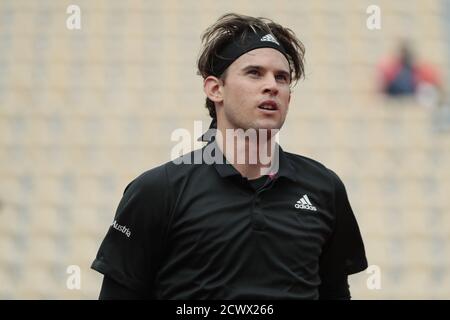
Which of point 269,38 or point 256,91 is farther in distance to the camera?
point 269,38

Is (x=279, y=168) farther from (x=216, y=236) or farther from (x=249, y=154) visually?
(x=216, y=236)

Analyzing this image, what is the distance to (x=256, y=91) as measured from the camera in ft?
5.95

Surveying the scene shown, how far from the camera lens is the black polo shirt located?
65.5 inches

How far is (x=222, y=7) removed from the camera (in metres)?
4.88

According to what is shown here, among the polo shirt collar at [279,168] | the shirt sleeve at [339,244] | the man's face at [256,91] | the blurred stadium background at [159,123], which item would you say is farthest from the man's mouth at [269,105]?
the blurred stadium background at [159,123]

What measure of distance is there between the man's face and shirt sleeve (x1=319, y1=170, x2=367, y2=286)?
0.26 metres

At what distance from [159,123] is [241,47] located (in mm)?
2773

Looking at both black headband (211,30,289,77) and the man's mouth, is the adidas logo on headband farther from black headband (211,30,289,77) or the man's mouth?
the man's mouth

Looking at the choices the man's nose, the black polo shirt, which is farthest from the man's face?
the black polo shirt

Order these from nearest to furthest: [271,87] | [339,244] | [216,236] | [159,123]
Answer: [216,236], [271,87], [339,244], [159,123]

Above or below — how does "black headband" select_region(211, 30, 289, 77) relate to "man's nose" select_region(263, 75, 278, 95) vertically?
above

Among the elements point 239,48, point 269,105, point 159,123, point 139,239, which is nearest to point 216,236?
point 139,239
